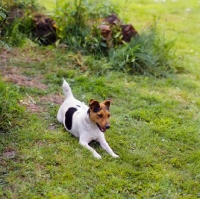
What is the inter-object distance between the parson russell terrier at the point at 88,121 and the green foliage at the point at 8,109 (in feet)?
1.71

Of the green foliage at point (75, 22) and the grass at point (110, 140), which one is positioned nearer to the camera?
the grass at point (110, 140)

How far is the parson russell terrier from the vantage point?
151 inches

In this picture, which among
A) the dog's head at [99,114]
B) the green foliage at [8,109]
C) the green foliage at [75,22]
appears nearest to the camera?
the dog's head at [99,114]

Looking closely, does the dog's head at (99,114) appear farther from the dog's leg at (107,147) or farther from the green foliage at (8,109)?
the green foliage at (8,109)

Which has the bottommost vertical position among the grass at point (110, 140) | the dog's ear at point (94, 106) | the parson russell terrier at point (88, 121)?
the grass at point (110, 140)

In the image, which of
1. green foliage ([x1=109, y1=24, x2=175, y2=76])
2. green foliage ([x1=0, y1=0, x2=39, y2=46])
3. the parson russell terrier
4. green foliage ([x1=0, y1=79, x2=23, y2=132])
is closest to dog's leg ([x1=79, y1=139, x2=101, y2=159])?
the parson russell terrier

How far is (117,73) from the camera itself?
607 cm

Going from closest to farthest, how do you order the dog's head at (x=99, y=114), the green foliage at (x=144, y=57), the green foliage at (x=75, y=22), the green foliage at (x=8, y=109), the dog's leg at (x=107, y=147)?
the dog's head at (x=99, y=114)
the dog's leg at (x=107, y=147)
the green foliage at (x=8, y=109)
the green foliage at (x=144, y=57)
the green foliage at (x=75, y=22)

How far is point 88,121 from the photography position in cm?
402

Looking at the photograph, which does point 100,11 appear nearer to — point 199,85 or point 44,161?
point 199,85

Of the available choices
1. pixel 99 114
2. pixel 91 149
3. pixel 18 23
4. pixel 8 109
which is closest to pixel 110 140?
pixel 91 149

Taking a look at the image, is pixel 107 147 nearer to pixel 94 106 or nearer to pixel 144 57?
pixel 94 106

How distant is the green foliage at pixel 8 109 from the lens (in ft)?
13.9

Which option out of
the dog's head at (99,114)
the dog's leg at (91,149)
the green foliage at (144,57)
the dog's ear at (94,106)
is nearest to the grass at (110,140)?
the dog's leg at (91,149)
